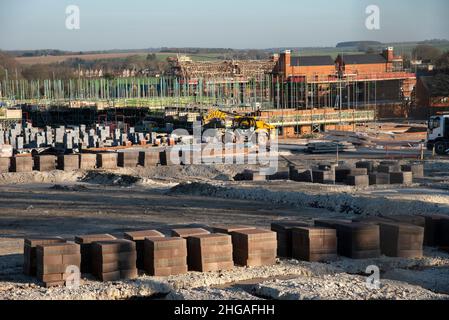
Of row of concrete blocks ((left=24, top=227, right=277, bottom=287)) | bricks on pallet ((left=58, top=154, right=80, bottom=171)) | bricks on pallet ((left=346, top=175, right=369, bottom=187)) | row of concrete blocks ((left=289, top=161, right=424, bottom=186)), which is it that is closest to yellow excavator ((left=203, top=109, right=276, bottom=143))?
bricks on pallet ((left=58, top=154, right=80, bottom=171))

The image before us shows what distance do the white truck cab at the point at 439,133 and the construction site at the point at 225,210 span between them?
1.02 feet

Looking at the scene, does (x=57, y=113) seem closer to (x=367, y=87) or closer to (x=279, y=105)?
(x=279, y=105)

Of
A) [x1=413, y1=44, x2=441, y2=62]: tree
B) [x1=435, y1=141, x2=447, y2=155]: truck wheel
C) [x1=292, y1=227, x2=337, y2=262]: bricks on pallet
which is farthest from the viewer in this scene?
[x1=413, y1=44, x2=441, y2=62]: tree

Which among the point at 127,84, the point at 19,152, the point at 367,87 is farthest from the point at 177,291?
the point at 127,84

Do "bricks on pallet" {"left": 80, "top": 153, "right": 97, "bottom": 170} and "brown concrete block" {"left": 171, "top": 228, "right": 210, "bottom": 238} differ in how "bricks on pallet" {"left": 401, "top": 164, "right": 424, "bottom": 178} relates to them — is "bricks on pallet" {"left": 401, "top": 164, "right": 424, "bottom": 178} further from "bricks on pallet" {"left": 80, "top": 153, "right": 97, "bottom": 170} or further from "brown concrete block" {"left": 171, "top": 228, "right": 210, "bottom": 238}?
"brown concrete block" {"left": 171, "top": 228, "right": 210, "bottom": 238}

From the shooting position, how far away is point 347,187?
64.3 ft

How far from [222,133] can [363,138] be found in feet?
19.7

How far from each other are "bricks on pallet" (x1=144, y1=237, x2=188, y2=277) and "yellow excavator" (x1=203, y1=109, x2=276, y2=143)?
21.8 metres

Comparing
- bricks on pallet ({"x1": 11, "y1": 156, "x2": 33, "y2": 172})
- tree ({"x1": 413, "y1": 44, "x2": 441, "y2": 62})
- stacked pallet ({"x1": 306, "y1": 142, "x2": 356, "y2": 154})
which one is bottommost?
stacked pallet ({"x1": 306, "y1": 142, "x2": 356, "y2": 154})

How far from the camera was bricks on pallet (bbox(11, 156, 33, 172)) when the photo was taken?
23.7 m

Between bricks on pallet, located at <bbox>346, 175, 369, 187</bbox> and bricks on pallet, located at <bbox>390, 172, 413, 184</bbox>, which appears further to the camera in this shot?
bricks on pallet, located at <bbox>390, 172, 413, 184</bbox>

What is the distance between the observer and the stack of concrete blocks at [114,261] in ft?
34.0

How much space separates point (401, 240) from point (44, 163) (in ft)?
48.0
